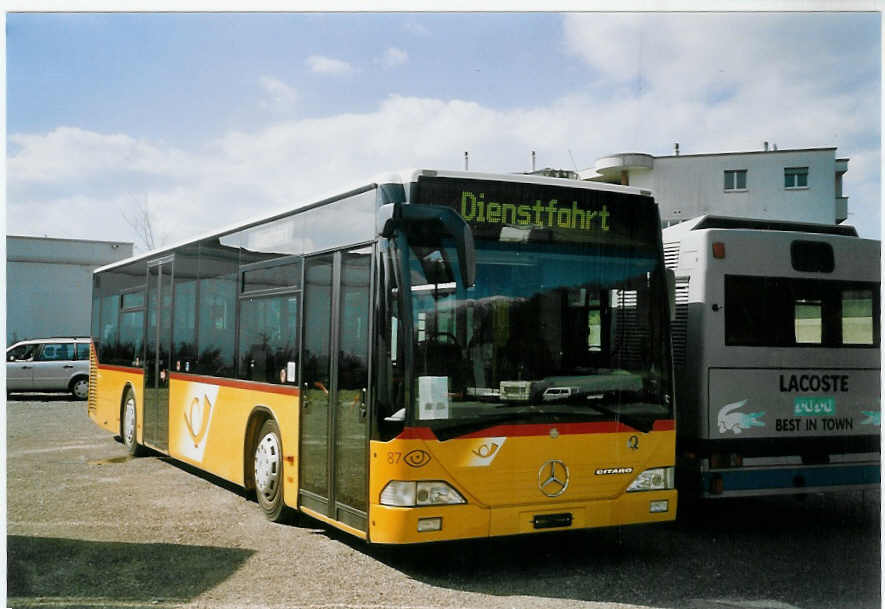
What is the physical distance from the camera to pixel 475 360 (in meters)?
6.14

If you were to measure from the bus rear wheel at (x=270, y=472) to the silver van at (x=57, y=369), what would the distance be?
44.5ft

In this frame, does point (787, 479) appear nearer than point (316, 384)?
No

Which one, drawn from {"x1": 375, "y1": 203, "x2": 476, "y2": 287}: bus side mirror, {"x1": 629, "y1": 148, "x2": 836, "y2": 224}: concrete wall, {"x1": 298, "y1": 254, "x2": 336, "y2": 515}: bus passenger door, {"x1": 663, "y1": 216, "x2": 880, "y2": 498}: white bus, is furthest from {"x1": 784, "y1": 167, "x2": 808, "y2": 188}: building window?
{"x1": 375, "y1": 203, "x2": 476, "y2": 287}: bus side mirror

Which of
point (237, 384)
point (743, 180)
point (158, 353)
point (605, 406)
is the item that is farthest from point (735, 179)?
point (605, 406)

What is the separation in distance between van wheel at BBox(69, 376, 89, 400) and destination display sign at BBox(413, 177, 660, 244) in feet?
61.6

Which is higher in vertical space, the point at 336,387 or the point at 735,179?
the point at 735,179

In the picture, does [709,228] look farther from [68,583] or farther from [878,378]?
[68,583]

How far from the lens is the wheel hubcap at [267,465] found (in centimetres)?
806

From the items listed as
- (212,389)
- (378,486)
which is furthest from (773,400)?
(212,389)

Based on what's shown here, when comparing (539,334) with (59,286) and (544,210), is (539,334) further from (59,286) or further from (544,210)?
(59,286)

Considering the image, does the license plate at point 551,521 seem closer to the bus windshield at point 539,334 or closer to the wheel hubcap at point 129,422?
the bus windshield at point 539,334

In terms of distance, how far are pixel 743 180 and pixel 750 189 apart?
0.26 metres

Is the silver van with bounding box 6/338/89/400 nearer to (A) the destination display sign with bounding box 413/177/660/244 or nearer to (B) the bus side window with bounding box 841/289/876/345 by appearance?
(A) the destination display sign with bounding box 413/177/660/244

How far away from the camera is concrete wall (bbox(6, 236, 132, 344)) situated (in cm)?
1144
